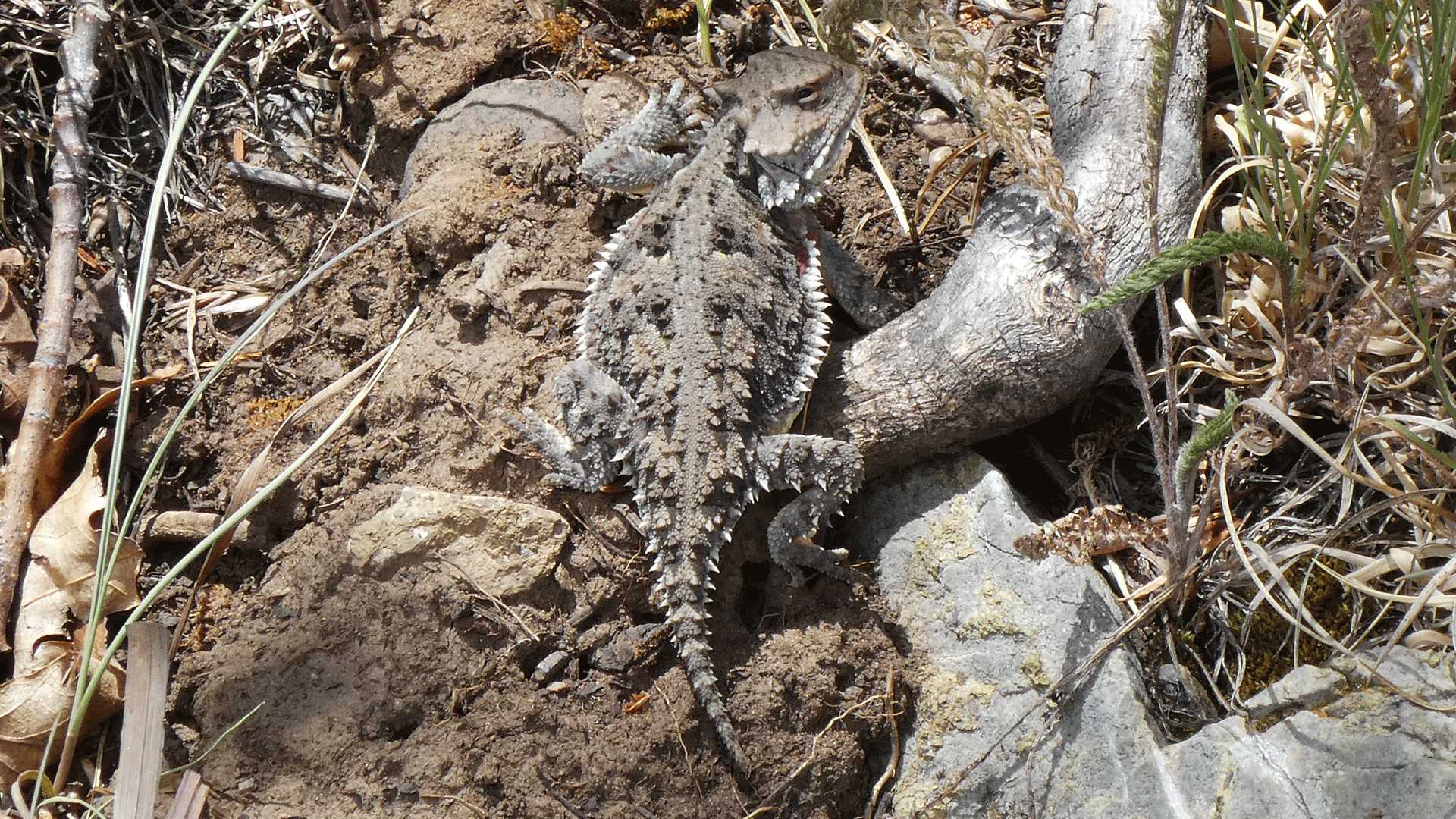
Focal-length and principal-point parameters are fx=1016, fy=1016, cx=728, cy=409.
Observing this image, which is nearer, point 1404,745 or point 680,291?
point 1404,745

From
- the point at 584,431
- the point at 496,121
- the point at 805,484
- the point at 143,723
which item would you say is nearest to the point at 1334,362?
the point at 805,484

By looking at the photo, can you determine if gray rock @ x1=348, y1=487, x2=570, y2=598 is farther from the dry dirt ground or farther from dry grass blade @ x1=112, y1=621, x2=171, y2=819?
dry grass blade @ x1=112, y1=621, x2=171, y2=819

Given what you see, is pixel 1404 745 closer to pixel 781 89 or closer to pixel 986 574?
pixel 986 574

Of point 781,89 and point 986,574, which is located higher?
point 781,89

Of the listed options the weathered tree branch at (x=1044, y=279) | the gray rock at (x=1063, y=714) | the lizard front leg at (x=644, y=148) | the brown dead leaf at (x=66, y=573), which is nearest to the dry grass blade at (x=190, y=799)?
the brown dead leaf at (x=66, y=573)

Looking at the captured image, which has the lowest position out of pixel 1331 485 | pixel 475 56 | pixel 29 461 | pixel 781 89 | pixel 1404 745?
pixel 1404 745

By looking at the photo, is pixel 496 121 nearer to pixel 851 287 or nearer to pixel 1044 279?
pixel 851 287

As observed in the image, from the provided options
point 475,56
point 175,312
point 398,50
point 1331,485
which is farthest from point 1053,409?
point 175,312
